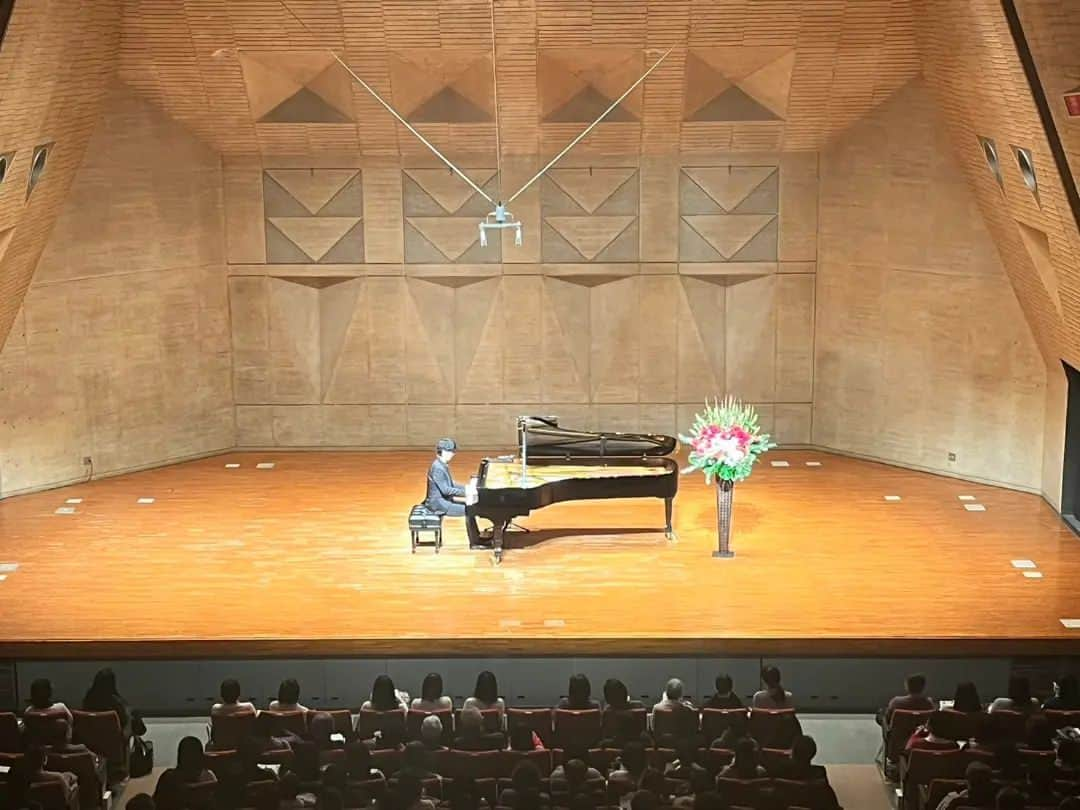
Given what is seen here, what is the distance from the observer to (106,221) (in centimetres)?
1650

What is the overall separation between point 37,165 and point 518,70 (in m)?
5.07

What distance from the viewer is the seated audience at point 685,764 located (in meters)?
7.98

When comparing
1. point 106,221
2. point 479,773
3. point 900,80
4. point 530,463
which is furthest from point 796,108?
point 479,773

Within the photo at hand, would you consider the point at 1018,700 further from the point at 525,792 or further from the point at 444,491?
the point at 444,491

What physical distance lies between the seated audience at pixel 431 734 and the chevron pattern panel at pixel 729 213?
10.1 meters

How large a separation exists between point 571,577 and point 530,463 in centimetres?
136

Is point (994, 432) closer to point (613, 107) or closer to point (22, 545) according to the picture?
point (613, 107)

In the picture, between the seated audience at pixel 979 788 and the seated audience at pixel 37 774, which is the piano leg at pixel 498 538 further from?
the seated audience at pixel 979 788

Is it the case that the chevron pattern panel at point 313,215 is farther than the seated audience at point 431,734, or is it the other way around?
the chevron pattern panel at point 313,215

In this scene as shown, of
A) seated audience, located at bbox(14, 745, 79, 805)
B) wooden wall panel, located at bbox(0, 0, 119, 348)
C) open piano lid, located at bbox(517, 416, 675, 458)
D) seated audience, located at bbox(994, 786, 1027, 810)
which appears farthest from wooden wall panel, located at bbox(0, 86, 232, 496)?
seated audience, located at bbox(994, 786, 1027, 810)

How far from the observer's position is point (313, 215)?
17.8 meters

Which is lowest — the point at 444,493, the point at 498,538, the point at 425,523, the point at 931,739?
the point at 931,739

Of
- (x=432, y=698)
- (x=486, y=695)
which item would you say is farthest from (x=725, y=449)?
(x=432, y=698)

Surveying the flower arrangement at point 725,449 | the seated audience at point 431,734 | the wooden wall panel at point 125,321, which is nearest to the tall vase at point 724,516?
the flower arrangement at point 725,449
